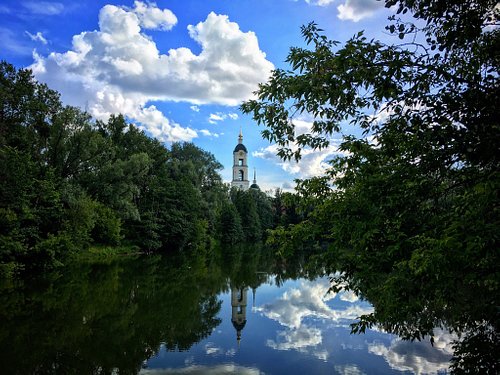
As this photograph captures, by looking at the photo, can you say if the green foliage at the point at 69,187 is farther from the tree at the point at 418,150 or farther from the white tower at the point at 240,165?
the white tower at the point at 240,165

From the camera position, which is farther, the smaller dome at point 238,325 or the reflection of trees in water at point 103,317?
the smaller dome at point 238,325

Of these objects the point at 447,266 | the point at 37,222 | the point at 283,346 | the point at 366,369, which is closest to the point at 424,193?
the point at 447,266

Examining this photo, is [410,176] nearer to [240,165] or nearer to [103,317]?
A: [103,317]

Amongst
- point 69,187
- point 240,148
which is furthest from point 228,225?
point 240,148

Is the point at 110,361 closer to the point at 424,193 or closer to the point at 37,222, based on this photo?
the point at 424,193

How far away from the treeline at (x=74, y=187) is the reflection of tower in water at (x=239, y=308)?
11.7 meters

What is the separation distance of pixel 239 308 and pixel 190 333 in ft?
13.8

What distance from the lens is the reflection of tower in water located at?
14.2 metres

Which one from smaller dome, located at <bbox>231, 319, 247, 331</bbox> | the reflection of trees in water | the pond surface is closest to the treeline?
the reflection of trees in water

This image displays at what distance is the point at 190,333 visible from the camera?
12828mm

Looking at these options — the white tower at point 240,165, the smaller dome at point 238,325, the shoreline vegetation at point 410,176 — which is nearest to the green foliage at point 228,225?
the white tower at point 240,165

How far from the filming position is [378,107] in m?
4.66

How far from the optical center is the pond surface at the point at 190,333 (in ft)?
32.6

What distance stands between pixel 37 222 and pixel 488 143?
2499 centimetres
